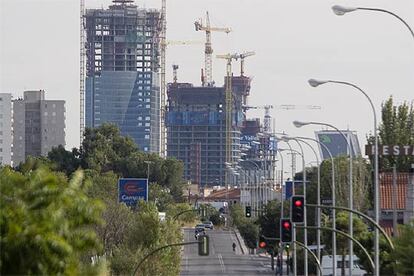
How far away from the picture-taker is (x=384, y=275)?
77.6 meters

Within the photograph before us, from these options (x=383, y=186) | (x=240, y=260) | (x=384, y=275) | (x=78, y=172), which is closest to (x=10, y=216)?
(x=78, y=172)

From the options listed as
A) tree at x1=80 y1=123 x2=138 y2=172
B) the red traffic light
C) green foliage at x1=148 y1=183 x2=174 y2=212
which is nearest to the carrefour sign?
green foliage at x1=148 y1=183 x2=174 y2=212

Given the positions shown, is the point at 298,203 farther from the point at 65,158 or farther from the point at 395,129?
the point at 65,158

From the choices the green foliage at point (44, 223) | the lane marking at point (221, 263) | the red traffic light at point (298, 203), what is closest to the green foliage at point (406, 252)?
the red traffic light at point (298, 203)

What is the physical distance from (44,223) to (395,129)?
83207mm

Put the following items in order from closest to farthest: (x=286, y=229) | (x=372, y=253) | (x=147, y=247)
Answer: (x=286, y=229)
(x=372, y=253)
(x=147, y=247)

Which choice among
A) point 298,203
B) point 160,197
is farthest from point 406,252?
point 160,197

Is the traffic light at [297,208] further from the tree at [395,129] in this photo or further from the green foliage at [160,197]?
the green foliage at [160,197]

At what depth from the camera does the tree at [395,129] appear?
109750 mm

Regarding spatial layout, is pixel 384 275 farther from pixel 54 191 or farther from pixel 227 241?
pixel 227 241

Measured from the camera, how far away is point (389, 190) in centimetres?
10556

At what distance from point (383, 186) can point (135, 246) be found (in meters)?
19.0

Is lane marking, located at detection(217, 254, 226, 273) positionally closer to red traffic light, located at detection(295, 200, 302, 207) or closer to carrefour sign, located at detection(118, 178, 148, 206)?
carrefour sign, located at detection(118, 178, 148, 206)

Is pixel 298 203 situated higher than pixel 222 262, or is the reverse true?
pixel 298 203
